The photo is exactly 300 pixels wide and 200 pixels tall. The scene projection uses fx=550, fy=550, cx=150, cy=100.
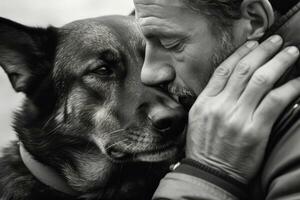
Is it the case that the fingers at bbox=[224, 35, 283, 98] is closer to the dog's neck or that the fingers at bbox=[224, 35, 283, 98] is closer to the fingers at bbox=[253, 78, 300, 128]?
the fingers at bbox=[253, 78, 300, 128]

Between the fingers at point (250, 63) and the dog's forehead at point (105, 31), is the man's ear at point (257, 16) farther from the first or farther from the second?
the dog's forehead at point (105, 31)

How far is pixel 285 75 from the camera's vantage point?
185cm

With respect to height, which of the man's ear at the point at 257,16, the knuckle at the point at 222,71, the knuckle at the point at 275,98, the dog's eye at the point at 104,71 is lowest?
the dog's eye at the point at 104,71

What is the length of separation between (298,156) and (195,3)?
2.44 feet

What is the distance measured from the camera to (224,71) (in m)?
1.95

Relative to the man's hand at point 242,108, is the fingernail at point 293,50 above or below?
above

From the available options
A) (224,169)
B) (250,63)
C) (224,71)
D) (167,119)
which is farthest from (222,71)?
(167,119)

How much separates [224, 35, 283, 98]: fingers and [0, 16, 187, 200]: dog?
1.07m

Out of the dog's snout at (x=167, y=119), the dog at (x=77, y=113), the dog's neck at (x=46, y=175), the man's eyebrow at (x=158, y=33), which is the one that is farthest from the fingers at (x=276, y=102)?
the dog's neck at (x=46, y=175)

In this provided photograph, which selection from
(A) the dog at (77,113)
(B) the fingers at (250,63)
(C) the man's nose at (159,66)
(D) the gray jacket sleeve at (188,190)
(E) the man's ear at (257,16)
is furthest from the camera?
(A) the dog at (77,113)

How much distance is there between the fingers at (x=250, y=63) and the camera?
1882 millimetres

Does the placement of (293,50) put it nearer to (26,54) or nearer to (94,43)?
(94,43)

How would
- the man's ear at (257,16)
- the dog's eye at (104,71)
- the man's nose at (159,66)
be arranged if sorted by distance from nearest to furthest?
the man's ear at (257,16) < the man's nose at (159,66) < the dog's eye at (104,71)

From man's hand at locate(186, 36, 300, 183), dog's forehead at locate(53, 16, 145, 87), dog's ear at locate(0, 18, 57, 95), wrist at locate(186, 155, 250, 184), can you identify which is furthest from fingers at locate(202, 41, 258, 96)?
dog's ear at locate(0, 18, 57, 95)
